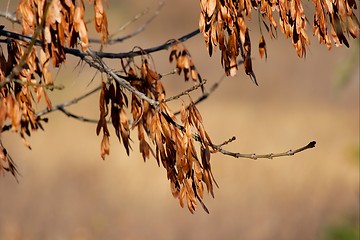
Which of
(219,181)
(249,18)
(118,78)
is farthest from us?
(219,181)

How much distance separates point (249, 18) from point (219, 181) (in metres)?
10.2

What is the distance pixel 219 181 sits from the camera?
515 inches

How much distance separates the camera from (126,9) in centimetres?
3158

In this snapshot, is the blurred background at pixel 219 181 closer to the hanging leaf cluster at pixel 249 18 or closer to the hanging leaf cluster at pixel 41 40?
the hanging leaf cluster at pixel 249 18

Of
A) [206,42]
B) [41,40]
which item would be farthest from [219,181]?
[41,40]

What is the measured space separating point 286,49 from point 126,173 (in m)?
12.3

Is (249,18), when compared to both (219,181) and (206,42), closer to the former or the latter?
(206,42)

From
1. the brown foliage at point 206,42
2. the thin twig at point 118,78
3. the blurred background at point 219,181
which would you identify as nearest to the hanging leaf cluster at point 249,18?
the brown foliage at point 206,42

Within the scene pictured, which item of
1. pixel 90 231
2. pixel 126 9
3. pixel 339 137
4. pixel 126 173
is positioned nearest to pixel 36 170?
pixel 126 173

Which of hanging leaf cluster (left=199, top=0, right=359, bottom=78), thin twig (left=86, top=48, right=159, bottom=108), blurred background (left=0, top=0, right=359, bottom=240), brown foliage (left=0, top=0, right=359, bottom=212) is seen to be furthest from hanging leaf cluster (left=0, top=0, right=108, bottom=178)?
blurred background (left=0, top=0, right=359, bottom=240)

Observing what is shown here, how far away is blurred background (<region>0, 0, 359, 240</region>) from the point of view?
10.4 metres

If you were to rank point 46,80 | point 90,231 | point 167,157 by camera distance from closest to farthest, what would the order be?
point 167,157 < point 46,80 < point 90,231

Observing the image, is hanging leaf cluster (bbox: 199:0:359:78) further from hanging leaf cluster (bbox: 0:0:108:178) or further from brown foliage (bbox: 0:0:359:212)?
hanging leaf cluster (bbox: 0:0:108:178)

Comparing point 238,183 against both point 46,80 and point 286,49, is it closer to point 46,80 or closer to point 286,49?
point 46,80
